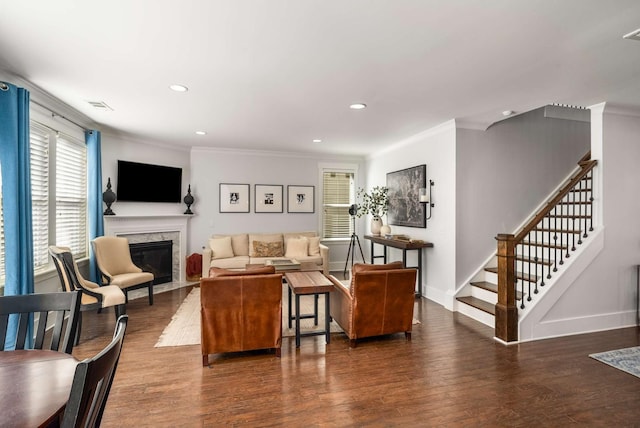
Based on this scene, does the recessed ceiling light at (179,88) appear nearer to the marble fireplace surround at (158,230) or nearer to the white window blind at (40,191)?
the white window blind at (40,191)

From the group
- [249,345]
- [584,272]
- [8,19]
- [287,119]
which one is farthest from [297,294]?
[584,272]

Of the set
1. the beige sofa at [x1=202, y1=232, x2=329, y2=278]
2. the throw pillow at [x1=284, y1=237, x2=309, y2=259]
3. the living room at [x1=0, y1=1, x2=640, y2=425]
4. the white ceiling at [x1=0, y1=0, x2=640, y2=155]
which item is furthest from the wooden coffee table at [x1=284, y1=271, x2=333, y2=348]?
the throw pillow at [x1=284, y1=237, x2=309, y2=259]

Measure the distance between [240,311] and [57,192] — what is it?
307 cm

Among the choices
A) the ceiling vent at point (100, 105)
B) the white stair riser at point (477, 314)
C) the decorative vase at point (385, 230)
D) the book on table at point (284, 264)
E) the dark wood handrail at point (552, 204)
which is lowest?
the white stair riser at point (477, 314)

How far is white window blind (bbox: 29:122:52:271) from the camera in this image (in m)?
3.63

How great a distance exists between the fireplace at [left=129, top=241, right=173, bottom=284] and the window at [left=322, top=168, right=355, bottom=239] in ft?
10.5

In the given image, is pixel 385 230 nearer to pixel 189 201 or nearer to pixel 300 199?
pixel 300 199

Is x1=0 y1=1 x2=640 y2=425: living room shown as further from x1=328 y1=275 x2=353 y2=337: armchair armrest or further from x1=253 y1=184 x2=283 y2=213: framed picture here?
A: x1=253 y1=184 x2=283 y2=213: framed picture

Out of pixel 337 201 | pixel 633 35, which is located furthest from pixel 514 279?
pixel 337 201

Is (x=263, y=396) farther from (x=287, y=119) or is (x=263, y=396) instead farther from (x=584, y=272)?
(x=584, y=272)

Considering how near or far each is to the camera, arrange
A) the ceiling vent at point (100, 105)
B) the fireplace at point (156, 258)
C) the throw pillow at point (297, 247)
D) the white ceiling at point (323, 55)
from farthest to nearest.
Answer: the throw pillow at point (297, 247), the fireplace at point (156, 258), the ceiling vent at point (100, 105), the white ceiling at point (323, 55)

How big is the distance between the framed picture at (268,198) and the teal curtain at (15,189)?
4.09 m

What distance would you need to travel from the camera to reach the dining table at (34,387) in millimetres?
1024

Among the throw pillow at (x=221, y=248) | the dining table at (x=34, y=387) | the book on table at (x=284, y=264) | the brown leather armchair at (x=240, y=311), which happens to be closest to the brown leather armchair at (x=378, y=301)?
the brown leather armchair at (x=240, y=311)
